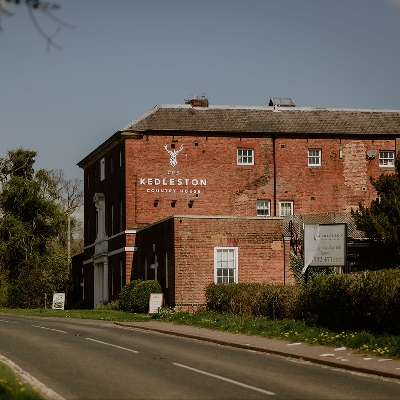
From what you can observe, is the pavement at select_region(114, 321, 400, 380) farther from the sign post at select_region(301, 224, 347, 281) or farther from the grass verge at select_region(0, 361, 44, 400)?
the grass verge at select_region(0, 361, 44, 400)

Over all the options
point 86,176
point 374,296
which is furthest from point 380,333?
point 86,176

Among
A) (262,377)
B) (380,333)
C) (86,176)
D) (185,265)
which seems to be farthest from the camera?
(86,176)

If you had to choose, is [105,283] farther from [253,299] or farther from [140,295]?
[253,299]

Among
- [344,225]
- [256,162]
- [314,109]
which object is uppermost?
[314,109]

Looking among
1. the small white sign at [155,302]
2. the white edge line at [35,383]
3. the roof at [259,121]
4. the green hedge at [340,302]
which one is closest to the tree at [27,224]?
the roof at [259,121]

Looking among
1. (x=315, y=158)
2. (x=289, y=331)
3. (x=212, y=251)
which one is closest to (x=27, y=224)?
(x=315, y=158)

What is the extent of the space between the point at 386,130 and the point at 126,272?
1897cm

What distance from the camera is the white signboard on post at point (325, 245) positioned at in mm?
29875

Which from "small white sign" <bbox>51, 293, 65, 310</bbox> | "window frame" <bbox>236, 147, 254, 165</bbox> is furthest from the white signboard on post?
"small white sign" <bbox>51, 293, 65, 310</bbox>

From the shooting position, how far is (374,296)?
21.9 m

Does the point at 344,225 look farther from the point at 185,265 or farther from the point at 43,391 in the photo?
the point at 43,391

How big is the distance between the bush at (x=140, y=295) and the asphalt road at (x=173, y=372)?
16.5 meters

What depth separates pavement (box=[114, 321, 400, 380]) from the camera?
17.3 meters

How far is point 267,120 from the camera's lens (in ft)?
179
